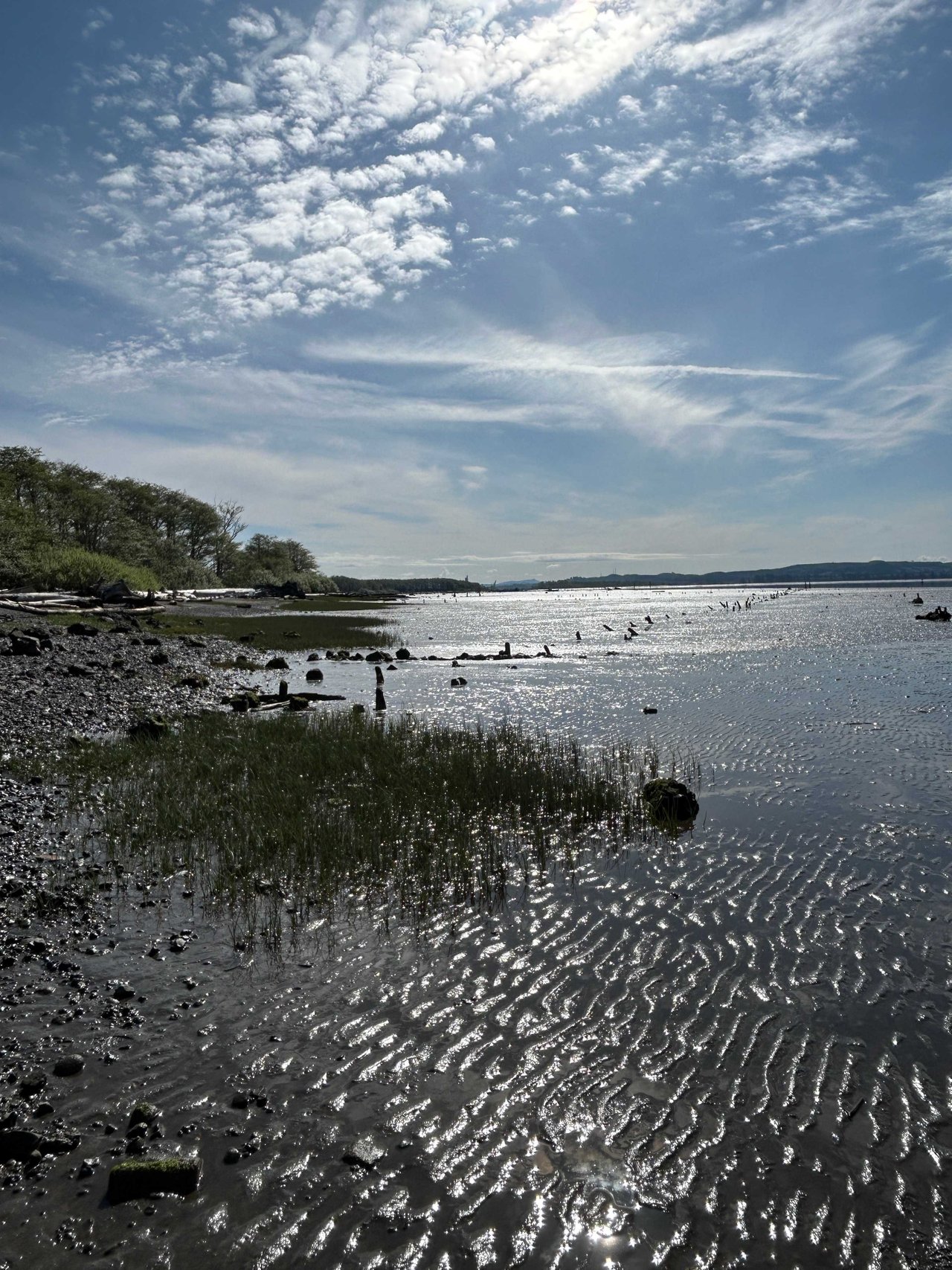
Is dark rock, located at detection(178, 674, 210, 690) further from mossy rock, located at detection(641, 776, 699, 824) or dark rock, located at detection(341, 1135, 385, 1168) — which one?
dark rock, located at detection(341, 1135, 385, 1168)

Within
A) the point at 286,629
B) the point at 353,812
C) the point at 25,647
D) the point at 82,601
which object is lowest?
the point at 353,812

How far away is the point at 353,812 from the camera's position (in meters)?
12.8

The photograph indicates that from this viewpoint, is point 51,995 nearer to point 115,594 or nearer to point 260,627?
point 260,627

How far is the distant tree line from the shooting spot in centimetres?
6612

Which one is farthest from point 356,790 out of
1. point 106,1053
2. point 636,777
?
point 106,1053

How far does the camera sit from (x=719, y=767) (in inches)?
683

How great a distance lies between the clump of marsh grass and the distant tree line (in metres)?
53.4

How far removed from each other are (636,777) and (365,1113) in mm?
11170

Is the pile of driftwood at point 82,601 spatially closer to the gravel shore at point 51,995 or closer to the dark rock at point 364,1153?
the gravel shore at point 51,995

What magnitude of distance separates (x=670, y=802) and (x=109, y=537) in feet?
325

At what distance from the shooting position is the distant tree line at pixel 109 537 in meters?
66.1

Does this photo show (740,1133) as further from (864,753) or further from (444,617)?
(444,617)

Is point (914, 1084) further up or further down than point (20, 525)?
further down

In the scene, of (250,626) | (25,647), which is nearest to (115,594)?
(250,626)
